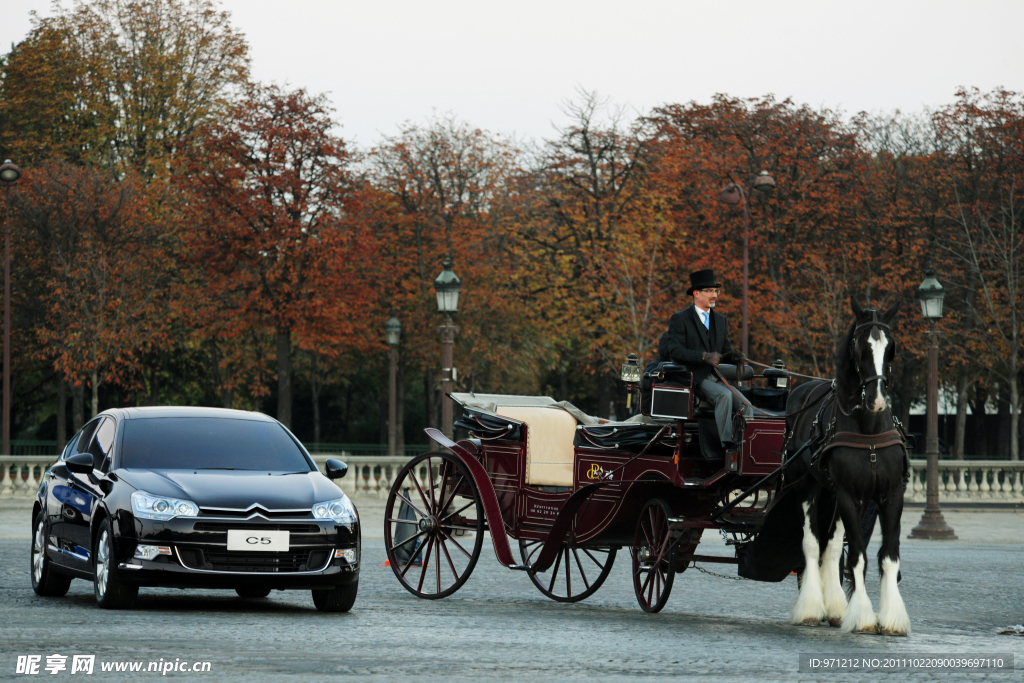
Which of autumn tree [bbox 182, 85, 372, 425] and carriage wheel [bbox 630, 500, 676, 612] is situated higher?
autumn tree [bbox 182, 85, 372, 425]

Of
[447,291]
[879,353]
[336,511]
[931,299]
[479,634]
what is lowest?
[479,634]

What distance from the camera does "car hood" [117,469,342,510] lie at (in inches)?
395

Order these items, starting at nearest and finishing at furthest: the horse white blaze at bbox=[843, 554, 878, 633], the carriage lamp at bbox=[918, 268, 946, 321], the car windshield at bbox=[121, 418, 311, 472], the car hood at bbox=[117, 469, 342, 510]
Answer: the horse white blaze at bbox=[843, 554, 878, 633] < the car hood at bbox=[117, 469, 342, 510] < the car windshield at bbox=[121, 418, 311, 472] < the carriage lamp at bbox=[918, 268, 946, 321]

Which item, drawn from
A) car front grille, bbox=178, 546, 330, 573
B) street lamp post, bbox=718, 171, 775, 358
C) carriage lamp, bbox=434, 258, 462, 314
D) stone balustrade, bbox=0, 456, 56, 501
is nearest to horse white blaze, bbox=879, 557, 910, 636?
car front grille, bbox=178, 546, 330, 573

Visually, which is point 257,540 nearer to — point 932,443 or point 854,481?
point 854,481

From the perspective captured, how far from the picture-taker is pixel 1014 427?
36438 mm

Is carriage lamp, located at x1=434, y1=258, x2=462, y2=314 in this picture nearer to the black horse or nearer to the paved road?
the paved road

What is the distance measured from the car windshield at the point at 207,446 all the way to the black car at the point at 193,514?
1cm

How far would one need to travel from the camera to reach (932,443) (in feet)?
80.7

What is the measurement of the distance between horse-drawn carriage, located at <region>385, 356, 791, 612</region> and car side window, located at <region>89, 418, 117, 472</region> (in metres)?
2.62

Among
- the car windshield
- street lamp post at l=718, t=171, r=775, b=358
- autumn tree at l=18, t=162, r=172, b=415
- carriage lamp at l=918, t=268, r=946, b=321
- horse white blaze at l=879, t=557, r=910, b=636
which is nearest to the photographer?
horse white blaze at l=879, t=557, r=910, b=636

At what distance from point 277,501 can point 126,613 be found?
1316mm

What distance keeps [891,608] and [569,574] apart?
343 centimetres

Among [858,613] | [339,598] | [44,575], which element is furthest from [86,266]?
[858,613]
